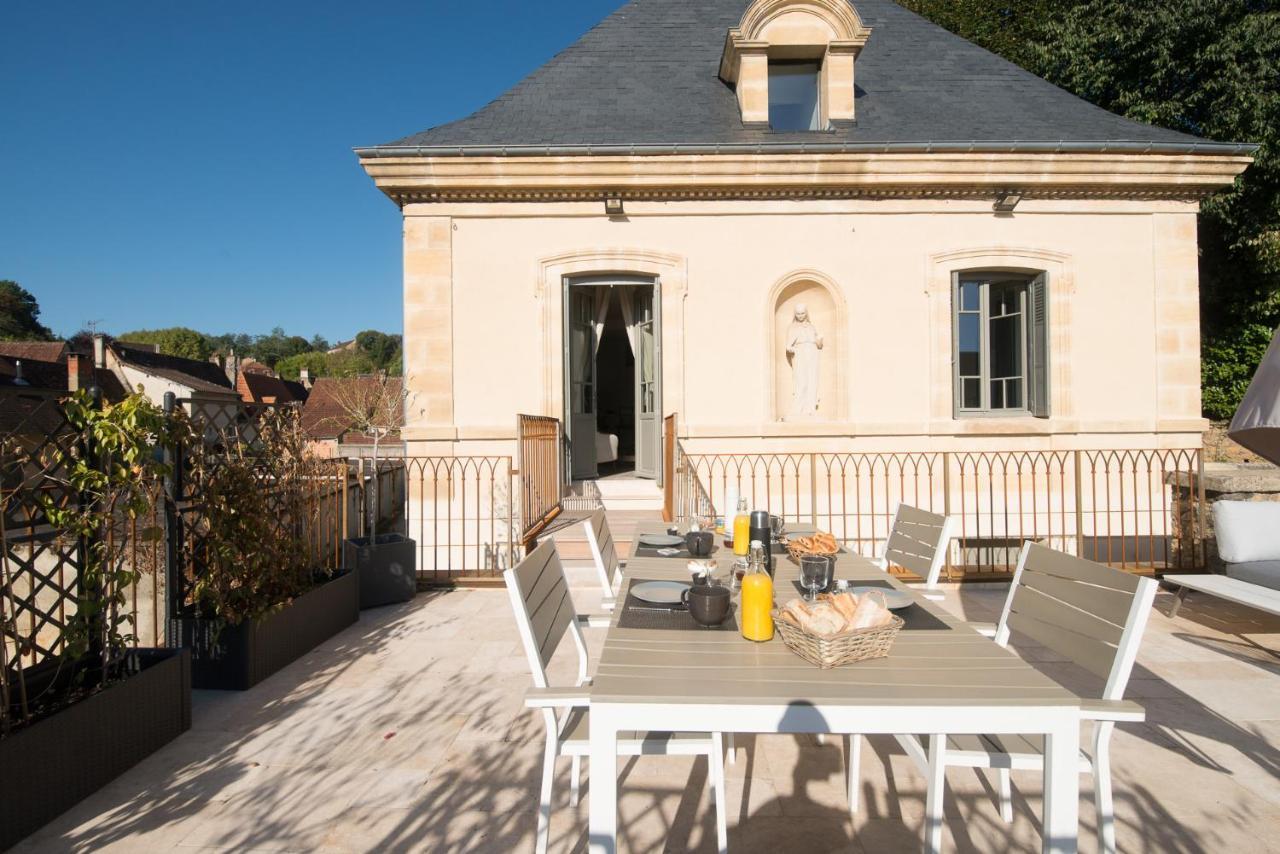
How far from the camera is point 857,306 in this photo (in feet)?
25.3

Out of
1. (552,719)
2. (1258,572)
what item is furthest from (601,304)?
(552,719)

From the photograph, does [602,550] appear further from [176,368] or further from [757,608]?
[176,368]

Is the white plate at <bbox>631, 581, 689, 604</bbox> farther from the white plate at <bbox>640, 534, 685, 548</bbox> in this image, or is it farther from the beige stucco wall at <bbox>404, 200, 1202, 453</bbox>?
the beige stucco wall at <bbox>404, 200, 1202, 453</bbox>

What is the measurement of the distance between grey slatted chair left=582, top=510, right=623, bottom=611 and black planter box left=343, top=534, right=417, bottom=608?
2.67 metres

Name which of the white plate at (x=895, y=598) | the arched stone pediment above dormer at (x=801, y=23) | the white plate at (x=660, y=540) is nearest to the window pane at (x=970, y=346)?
the arched stone pediment above dormer at (x=801, y=23)

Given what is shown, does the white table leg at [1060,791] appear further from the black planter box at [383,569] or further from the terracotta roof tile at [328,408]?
the terracotta roof tile at [328,408]

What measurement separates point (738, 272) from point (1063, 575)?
566cm

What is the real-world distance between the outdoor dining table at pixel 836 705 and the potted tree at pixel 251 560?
9.80 ft

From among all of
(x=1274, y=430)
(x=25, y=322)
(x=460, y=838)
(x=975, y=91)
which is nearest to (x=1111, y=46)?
(x=975, y=91)

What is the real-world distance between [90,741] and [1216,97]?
16.3 metres

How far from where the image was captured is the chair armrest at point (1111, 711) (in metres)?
1.92

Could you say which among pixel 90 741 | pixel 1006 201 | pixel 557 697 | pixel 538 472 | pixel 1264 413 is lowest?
pixel 90 741

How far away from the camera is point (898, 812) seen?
2.63 metres

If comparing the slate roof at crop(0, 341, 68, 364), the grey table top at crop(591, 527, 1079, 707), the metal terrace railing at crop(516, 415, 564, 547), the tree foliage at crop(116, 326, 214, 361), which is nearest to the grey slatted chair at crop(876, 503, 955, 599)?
the grey table top at crop(591, 527, 1079, 707)
